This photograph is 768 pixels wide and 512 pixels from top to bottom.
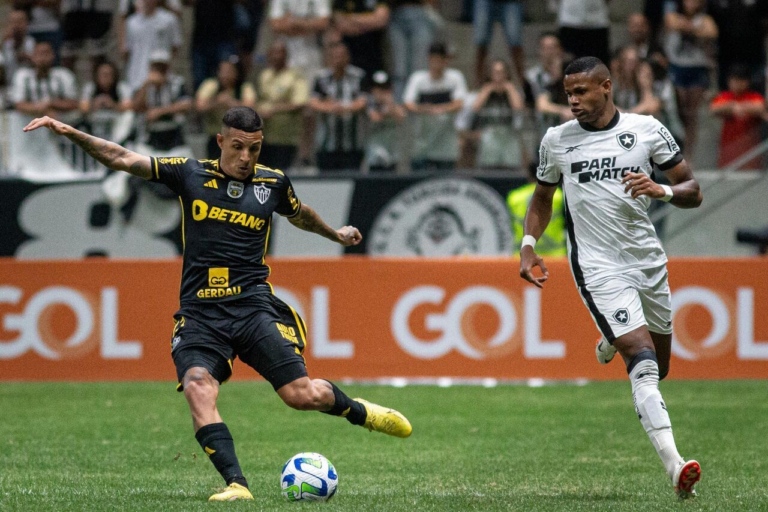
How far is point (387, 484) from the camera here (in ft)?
23.7

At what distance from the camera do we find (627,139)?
6945 mm

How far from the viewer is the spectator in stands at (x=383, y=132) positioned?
14758mm

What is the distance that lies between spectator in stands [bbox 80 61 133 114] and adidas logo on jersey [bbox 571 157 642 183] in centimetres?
977

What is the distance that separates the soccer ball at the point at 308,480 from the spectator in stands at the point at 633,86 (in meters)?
9.25

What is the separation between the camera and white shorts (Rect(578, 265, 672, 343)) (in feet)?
22.3

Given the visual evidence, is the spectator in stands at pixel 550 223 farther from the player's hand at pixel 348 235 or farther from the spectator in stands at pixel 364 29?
the player's hand at pixel 348 235

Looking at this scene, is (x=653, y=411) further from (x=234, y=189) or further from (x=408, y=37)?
(x=408, y=37)

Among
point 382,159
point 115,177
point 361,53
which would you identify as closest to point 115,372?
point 115,177

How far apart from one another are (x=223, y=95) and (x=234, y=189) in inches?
344

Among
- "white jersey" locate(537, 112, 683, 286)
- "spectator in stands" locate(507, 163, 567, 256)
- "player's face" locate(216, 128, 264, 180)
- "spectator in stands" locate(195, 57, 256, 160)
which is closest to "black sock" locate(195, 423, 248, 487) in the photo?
"player's face" locate(216, 128, 264, 180)

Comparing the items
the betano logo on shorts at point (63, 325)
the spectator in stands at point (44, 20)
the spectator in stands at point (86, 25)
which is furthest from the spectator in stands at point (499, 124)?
the spectator in stands at point (44, 20)

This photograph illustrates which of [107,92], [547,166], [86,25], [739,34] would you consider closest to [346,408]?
[547,166]

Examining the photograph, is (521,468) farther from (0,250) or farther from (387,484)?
(0,250)

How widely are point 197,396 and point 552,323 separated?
715cm
